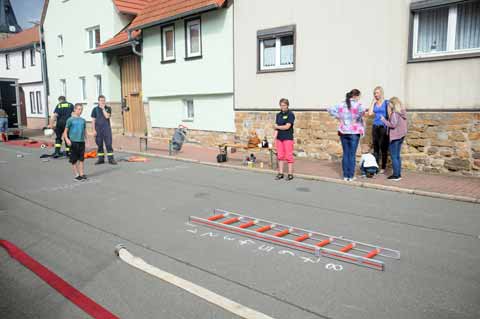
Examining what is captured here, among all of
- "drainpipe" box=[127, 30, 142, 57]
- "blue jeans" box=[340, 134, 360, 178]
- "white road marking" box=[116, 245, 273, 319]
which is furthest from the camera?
"drainpipe" box=[127, 30, 142, 57]

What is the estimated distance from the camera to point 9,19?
5522 centimetres

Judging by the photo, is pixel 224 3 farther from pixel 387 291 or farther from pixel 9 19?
pixel 9 19

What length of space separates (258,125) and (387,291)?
10.5 m

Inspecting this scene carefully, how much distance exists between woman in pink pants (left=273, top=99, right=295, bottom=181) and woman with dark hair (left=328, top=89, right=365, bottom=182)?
1.00 meters

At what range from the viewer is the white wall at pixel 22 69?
3238 cm

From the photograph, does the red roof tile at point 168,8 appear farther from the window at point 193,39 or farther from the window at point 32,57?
the window at point 32,57

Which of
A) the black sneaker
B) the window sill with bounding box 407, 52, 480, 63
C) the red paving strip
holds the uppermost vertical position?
the window sill with bounding box 407, 52, 480, 63

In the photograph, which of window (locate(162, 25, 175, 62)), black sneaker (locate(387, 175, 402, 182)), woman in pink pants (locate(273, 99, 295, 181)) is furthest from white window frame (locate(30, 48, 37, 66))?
black sneaker (locate(387, 175, 402, 182))

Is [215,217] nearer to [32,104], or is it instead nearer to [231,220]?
[231,220]

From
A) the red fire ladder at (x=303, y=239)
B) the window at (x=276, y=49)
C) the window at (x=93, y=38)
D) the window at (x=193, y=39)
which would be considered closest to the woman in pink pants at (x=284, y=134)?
the red fire ladder at (x=303, y=239)

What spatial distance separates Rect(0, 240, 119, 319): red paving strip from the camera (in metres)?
3.62

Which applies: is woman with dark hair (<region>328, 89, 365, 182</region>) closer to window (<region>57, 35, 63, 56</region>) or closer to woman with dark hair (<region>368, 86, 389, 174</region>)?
woman with dark hair (<region>368, 86, 389, 174</region>)

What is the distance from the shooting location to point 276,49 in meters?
13.4

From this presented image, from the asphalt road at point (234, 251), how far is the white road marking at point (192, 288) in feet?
0.25
